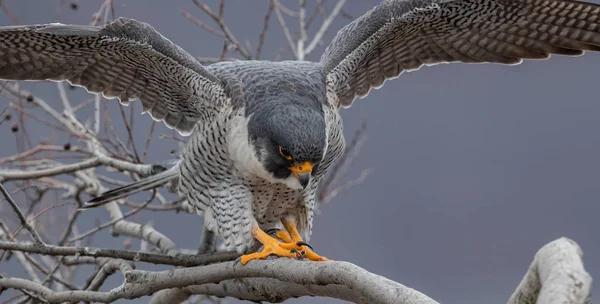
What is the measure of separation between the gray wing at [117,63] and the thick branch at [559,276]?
239 centimetres

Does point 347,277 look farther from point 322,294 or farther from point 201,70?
point 201,70

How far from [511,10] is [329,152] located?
146cm

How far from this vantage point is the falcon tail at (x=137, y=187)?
190 inches

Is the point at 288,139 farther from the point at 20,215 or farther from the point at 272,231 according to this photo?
the point at 20,215

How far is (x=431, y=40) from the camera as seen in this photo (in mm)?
5156

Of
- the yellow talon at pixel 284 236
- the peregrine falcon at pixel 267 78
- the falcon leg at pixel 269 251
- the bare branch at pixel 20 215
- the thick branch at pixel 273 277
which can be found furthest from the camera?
the yellow talon at pixel 284 236

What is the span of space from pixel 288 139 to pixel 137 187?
4.28ft

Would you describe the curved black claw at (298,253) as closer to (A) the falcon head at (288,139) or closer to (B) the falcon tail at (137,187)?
(A) the falcon head at (288,139)

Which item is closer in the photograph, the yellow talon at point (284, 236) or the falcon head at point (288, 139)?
the falcon head at point (288, 139)

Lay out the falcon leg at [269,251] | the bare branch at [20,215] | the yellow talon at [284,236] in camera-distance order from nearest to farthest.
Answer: the bare branch at [20,215]
the falcon leg at [269,251]
the yellow talon at [284,236]

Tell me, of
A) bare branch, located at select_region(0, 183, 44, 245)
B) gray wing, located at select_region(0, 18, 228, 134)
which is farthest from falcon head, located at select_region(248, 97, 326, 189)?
bare branch, located at select_region(0, 183, 44, 245)

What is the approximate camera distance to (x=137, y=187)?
4.83 meters

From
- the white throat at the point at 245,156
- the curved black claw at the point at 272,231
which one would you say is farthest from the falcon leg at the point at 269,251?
the curved black claw at the point at 272,231

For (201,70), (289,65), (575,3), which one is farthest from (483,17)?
(201,70)
